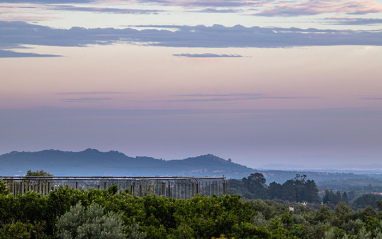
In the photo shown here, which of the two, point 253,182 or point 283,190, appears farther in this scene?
point 253,182

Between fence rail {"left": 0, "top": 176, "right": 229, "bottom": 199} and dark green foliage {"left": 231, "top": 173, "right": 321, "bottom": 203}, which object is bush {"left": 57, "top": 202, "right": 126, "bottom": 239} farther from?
dark green foliage {"left": 231, "top": 173, "right": 321, "bottom": 203}

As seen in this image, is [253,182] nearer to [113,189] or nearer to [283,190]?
[283,190]

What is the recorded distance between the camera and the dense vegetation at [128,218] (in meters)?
13.7

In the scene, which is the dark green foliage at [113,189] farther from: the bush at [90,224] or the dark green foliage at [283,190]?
the dark green foliage at [283,190]

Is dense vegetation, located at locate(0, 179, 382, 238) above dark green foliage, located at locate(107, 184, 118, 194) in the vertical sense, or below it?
below

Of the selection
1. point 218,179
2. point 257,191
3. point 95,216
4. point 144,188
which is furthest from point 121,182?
point 257,191

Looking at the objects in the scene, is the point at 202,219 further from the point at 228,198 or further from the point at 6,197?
the point at 6,197

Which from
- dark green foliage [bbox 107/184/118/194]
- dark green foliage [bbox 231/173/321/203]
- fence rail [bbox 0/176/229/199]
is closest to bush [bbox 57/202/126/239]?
dark green foliage [bbox 107/184/118/194]

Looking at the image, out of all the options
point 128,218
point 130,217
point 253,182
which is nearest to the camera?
point 128,218

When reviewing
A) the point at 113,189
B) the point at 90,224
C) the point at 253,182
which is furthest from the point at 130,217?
the point at 253,182

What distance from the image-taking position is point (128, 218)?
14.2 m

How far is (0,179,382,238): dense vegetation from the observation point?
1368cm

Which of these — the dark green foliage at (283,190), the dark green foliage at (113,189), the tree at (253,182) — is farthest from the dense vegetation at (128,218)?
the tree at (253,182)

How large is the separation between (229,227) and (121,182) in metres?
4.71
